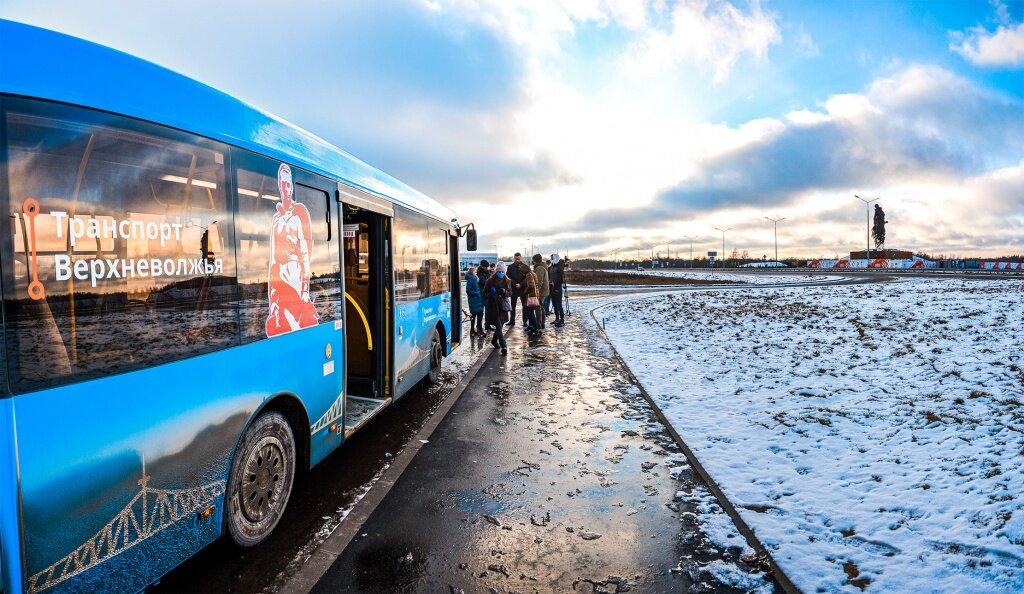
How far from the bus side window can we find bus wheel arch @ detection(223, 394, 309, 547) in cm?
79

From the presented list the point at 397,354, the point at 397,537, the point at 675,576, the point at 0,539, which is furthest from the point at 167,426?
the point at 397,354

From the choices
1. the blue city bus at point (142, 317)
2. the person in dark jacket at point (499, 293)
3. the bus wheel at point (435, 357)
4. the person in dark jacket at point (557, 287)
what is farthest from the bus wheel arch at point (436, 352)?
the person in dark jacket at point (557, 287)

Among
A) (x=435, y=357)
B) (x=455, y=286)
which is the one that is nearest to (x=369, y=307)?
(x=435, y=357)

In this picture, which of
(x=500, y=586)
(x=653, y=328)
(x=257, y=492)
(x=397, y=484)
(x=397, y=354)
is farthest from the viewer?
(x=653, y=328)

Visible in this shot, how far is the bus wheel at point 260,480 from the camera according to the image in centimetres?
337

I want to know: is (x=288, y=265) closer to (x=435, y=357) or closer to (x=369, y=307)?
(x=369, y=307)

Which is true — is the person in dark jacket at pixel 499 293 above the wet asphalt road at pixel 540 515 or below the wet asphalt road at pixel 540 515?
above

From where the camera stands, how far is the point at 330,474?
16.0ft

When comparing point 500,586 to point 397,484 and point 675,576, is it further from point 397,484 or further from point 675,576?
point 397,484

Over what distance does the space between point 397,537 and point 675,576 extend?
6.10 feet

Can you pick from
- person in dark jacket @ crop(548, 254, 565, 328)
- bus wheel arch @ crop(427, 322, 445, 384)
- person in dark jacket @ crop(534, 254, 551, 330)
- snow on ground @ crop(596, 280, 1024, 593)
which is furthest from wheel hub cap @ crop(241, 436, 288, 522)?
person in dark jacket @ crop(548, 254, 565, 328)

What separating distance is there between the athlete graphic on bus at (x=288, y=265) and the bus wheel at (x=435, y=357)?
166 inches

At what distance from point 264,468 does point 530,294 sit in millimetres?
10718

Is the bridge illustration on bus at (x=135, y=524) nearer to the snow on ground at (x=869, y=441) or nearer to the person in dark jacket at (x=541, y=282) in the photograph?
the snow on ground at (x=869, y=441)
